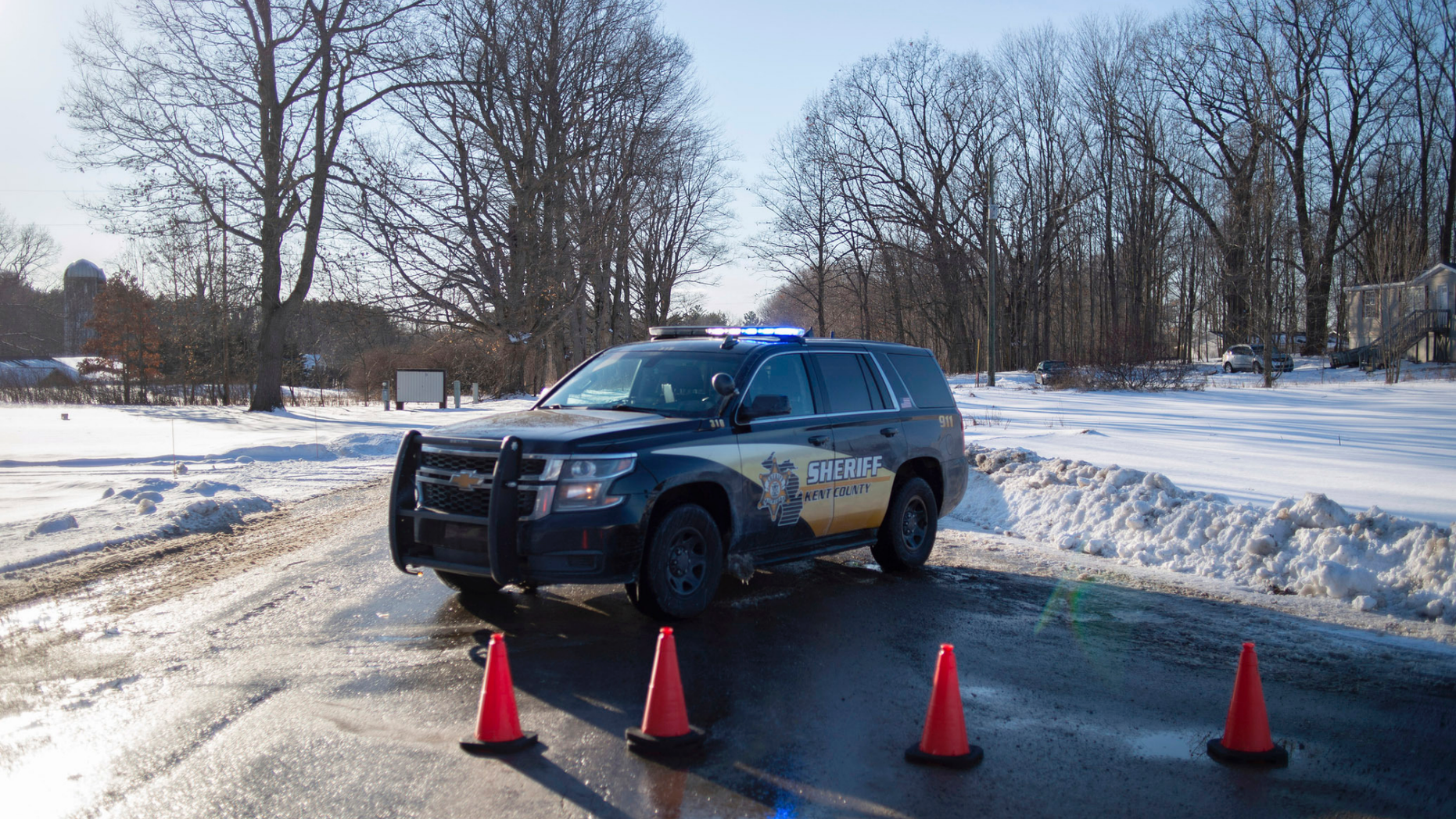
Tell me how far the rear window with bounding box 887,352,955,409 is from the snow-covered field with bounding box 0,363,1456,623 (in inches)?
82.8

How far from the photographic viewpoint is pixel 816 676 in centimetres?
540

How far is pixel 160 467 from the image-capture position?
1517 centimetres

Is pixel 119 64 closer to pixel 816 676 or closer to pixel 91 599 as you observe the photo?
pixel 91 599

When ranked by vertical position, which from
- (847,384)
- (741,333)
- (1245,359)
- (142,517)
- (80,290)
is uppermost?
(80,290)

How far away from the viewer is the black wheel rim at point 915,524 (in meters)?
8.27

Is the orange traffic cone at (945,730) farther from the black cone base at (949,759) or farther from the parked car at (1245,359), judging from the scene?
the parked car at (1245,359)

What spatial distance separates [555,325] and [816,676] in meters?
32.9

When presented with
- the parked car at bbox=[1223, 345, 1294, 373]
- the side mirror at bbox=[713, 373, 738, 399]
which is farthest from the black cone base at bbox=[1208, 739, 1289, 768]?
the parked car at bbox=[1223, 345, 1294, 373]

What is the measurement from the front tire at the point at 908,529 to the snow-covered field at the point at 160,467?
7348 millimetres

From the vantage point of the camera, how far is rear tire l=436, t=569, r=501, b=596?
6.89 m

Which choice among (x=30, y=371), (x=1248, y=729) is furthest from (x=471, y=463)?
(x=30, y=371)

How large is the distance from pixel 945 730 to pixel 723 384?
117 inches

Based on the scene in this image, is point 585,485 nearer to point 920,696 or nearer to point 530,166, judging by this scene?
point 920,696

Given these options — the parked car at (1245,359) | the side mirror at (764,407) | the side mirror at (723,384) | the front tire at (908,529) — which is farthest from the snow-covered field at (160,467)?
the parked car at (1245,359)
